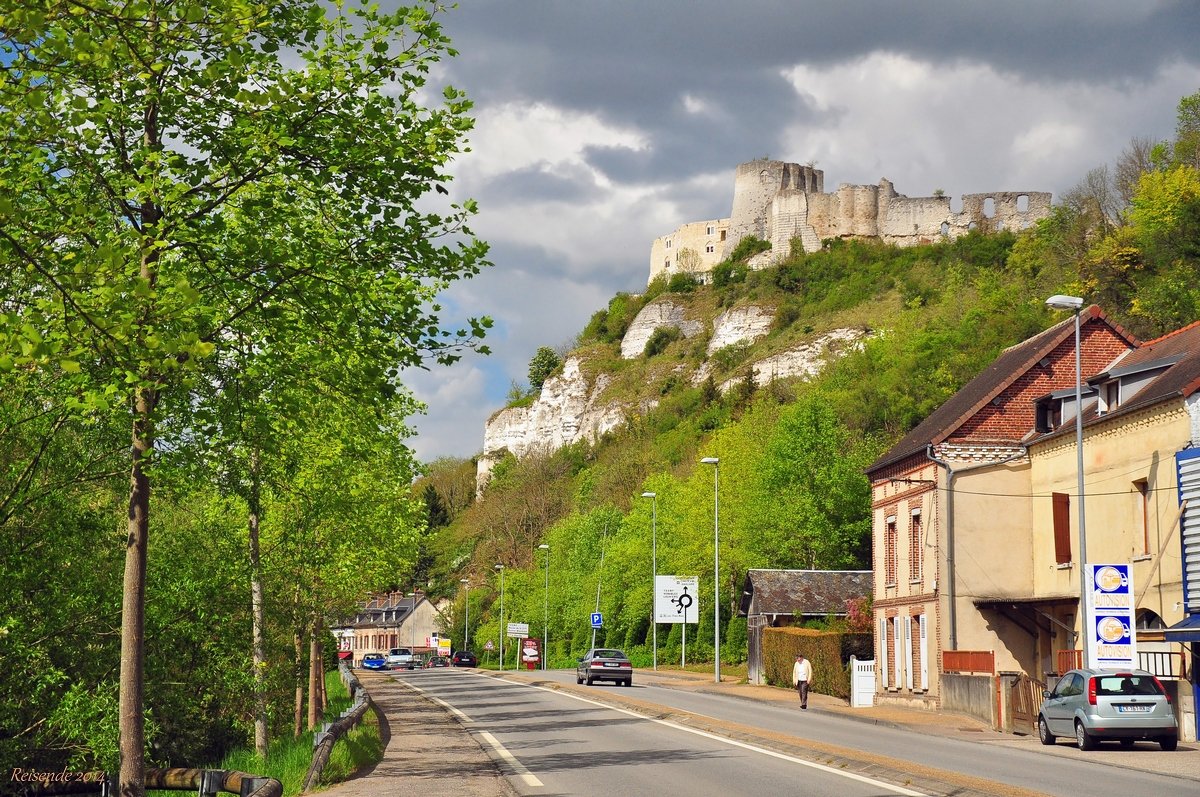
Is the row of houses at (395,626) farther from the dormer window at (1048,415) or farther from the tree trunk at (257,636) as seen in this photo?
the tree trunk at (257,636)

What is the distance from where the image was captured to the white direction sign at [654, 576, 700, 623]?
56.7 metres

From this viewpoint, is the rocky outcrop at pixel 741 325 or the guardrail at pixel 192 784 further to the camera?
the rocky outcrop at pixel 741 325

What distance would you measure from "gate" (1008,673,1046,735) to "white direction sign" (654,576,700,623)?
29.1 metres

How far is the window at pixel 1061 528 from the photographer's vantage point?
1368 inches

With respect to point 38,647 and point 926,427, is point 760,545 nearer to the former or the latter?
point 926,427

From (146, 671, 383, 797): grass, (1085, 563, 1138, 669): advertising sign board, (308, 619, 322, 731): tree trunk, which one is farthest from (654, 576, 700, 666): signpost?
(146, 671, 383, 797): grass

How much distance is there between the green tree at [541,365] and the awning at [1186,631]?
169 m

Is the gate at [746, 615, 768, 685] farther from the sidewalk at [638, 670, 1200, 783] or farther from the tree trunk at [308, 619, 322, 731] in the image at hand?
the tree trunk at [308, 619, 322, 731]

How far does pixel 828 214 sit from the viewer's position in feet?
494

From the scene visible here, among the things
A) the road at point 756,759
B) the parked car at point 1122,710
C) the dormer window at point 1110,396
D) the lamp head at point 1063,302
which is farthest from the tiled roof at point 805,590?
the parked car at point 1122,710

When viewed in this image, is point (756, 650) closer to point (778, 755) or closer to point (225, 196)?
point (778, 755)

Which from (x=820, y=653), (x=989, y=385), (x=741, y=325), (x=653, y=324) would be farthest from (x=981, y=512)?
(x=653, y=324)

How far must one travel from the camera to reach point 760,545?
5941 cm

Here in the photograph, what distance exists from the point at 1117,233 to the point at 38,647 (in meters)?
62.0
